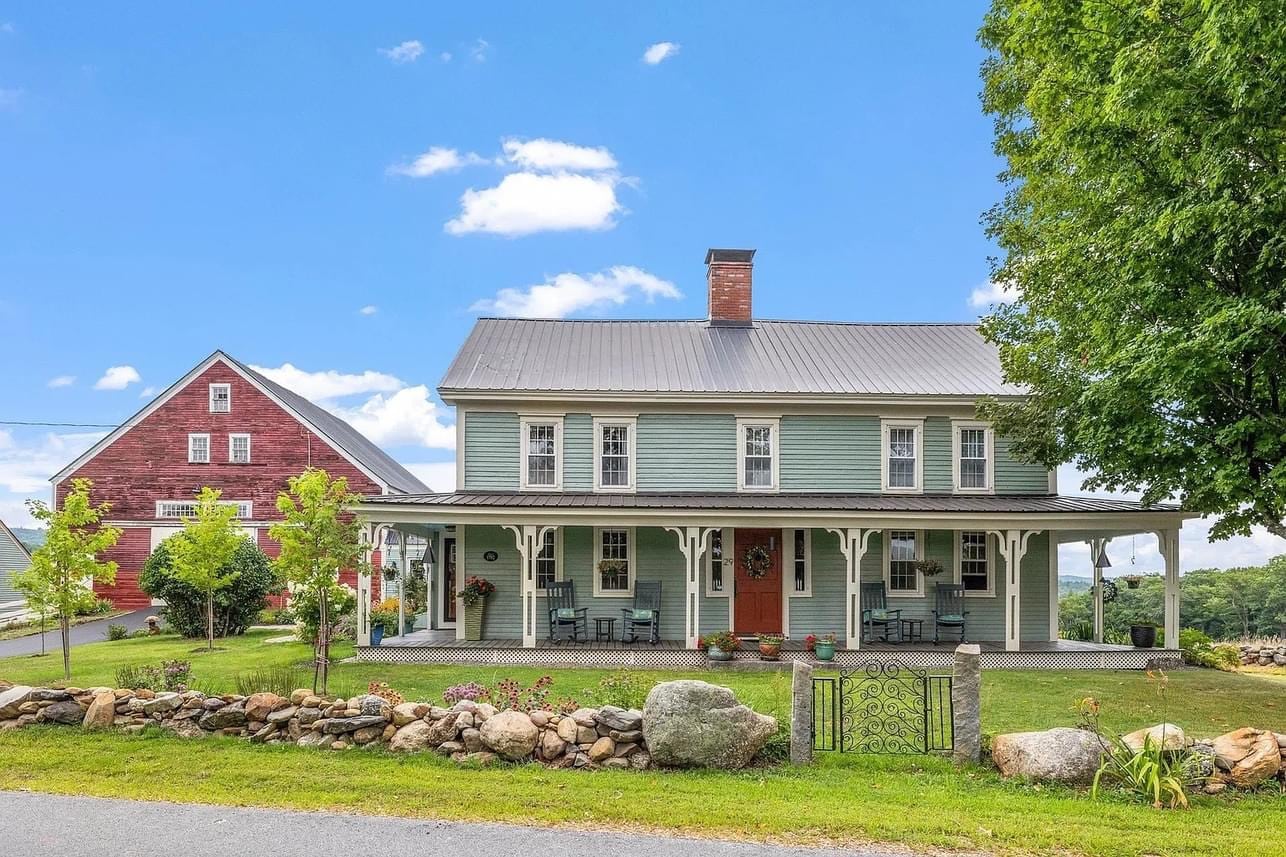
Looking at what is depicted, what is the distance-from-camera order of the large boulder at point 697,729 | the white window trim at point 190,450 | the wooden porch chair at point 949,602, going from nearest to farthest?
the large boulder at point 697,729, the wooden porch chair at point 949,602, the white window trim at point 190,450

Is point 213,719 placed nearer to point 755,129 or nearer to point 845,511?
point 845,511

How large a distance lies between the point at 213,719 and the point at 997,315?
14.5 m

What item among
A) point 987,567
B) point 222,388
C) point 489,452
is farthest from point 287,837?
point 222,388

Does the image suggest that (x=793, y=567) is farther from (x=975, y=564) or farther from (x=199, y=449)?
(x=199, y=449)

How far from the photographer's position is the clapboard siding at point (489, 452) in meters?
16.4

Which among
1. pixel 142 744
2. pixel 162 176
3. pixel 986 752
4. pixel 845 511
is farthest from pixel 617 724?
pixel 162 176

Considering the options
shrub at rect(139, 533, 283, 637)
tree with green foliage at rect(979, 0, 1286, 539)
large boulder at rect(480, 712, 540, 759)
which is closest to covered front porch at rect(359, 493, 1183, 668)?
tree with green foliage at rect(979, 0, 1286, 539)

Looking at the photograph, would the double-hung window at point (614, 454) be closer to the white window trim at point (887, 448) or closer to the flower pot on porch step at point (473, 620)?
the flower pot on porch step at point (473, 620)

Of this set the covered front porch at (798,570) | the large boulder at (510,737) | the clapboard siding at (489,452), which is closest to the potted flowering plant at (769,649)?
the covered front porch at (798,570)

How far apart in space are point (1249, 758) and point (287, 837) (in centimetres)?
818

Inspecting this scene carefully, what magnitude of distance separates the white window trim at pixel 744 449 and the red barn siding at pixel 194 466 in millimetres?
13078

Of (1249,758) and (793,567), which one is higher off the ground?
(793,567)

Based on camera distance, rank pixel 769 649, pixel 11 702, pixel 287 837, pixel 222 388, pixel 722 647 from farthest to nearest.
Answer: pixel 222 388
pixel 769 649
pixel 722 647
pixel 11 702
pixel 287 837

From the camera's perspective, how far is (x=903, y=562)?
16312 millimetres
